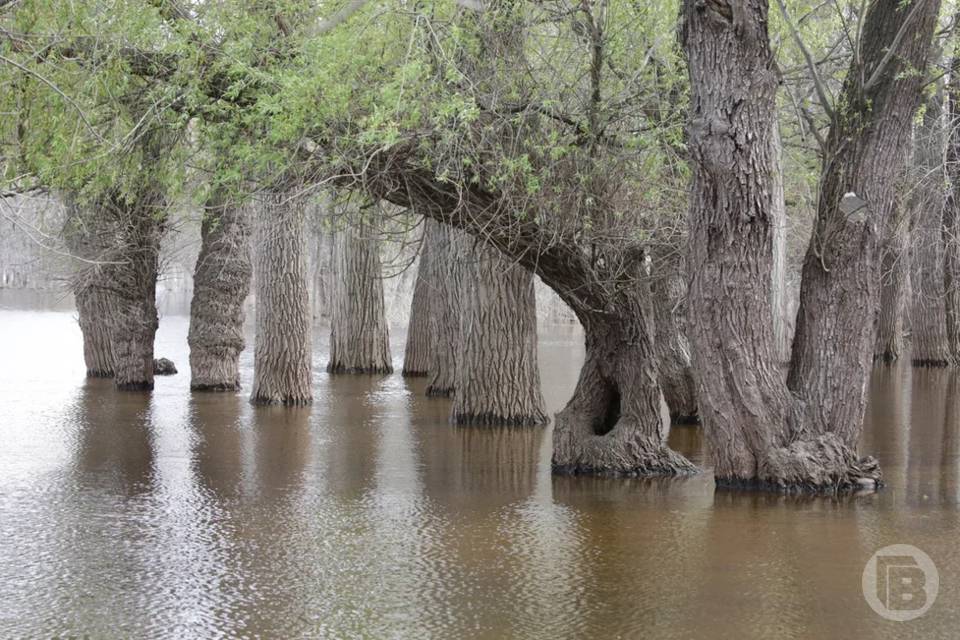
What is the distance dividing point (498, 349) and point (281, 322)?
384 cm

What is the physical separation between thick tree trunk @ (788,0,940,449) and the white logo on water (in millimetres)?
2508

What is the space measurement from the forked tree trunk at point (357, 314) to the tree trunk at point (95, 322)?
406 cm

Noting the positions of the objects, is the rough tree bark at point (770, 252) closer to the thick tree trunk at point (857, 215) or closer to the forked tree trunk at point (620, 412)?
the thick tree trunk at point (857, 215)

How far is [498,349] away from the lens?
15242 millimetres

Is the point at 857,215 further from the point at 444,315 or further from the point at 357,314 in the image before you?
the point at 357,314

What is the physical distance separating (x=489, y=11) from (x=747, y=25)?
7.40ft

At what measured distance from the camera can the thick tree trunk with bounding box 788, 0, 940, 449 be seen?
36.4 ft

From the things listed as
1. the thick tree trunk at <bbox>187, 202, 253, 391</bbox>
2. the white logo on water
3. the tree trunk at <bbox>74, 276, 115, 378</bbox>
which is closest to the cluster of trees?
the white logo on water

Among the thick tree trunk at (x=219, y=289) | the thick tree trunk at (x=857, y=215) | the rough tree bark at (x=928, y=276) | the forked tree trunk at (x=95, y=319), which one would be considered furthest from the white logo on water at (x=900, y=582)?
the rough tree bark at (x=928, y=276)

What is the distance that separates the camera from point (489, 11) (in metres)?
11.1

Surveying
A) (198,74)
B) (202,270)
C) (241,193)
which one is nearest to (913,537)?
(241,193)

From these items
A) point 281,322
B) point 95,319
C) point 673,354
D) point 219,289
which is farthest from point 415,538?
point 95,319

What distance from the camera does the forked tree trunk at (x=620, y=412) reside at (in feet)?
39.7

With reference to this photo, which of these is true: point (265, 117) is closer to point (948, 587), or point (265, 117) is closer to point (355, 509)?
point (355, 509)
